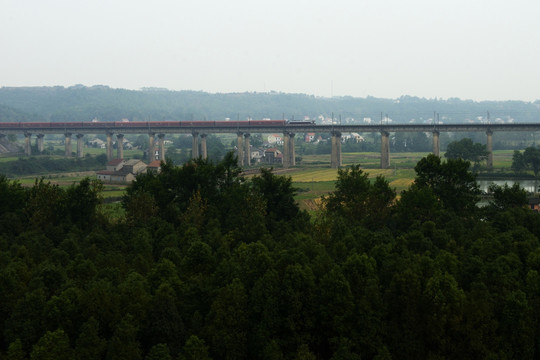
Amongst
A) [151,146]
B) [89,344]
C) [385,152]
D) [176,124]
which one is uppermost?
[176,124]

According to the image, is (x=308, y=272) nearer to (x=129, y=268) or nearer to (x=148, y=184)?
(x=129, y=268)

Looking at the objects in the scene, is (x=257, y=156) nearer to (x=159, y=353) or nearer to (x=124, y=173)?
(x=124, y=173)

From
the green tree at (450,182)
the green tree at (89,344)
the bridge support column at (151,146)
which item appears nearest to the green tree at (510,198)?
the green tree at (450,182)

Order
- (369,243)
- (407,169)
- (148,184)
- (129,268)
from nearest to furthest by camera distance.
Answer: (129,268) < (369,243) < (148,184) < (407,169)

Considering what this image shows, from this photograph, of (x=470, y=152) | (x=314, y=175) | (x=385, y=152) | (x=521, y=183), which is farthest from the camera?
(x=385, y=152)

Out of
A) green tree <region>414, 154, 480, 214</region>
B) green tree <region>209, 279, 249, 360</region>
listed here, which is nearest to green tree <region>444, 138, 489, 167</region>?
green tree <region>414, 154, 480, 214</region>

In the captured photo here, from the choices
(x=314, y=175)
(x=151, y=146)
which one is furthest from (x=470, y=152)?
(x=151, y=146)

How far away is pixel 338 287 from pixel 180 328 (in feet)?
23.4

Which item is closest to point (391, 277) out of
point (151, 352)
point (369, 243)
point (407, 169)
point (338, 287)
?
point (338, 287)

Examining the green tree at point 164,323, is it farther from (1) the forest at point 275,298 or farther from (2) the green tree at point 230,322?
(2) the green tree at point 230,322

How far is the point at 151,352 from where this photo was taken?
82.8ft

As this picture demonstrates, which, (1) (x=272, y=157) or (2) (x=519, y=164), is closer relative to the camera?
(2) (x=519, y=164)

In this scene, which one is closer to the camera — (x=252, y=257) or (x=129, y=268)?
(x=252, y=257)

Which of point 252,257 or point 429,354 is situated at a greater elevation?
point 252,257
